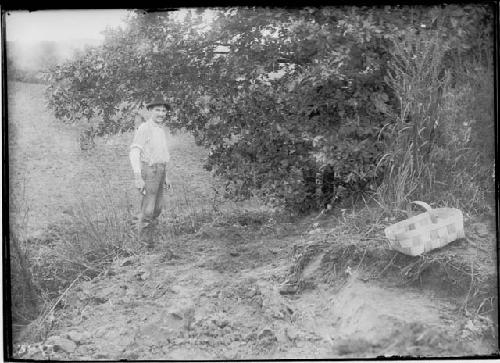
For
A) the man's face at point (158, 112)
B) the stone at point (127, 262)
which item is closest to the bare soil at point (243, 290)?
the stone at point (127, 262)

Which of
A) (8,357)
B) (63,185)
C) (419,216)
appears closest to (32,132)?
(63,185)

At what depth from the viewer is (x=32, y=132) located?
12.0 feet

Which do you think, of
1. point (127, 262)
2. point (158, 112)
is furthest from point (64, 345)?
point (158, 112)

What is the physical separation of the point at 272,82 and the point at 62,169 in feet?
→ 4.60

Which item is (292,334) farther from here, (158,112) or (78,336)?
(158,112)

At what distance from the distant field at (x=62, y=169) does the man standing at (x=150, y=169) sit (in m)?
0.05

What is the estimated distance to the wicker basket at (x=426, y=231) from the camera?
3.61 m

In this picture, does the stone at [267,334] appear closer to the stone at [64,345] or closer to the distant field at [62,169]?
the distant field at [62,169]

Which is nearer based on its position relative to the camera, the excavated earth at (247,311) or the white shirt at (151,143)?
the excavated earth at (247,311)

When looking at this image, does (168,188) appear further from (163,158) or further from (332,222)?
(332,222)

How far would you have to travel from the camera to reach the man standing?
3.70 m

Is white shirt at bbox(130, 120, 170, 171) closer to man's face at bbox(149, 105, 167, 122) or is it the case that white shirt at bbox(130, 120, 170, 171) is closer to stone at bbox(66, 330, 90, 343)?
man's face at bbox(149, 105, 167, 122)

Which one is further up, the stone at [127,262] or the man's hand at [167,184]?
the man's hand at [167,184]

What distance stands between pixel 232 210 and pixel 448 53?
1.63 meters
